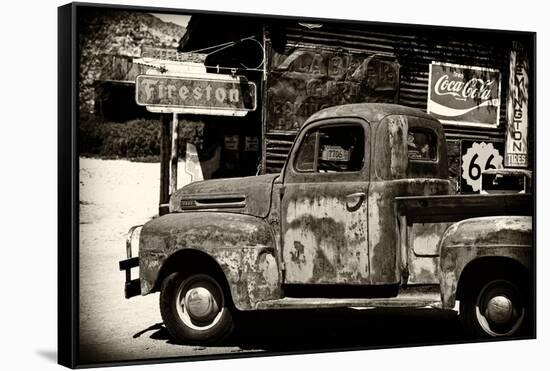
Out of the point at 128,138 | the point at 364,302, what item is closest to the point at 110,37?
the point at 128,138

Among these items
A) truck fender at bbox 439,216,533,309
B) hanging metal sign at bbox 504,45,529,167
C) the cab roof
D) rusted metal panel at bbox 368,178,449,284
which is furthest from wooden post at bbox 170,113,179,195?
hanging metal sign at bbox 504,45,529,167

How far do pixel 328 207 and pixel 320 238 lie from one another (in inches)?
11.0

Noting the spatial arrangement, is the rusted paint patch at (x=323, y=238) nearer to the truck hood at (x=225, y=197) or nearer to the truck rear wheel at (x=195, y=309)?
the truck hood at (x=225, y=197)

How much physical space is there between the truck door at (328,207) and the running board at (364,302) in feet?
0.57

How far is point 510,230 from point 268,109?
2.46 metres

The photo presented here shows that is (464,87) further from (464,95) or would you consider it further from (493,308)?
(493,308)

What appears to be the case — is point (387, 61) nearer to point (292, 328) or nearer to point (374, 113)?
point (374, 113)

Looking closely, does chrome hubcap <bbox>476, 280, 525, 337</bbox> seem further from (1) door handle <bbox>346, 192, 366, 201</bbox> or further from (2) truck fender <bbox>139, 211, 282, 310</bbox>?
(2) truck fender <bbox>139, 211, 282, 310</bbox>

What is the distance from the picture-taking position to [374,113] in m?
10.6

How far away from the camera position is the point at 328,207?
10445mm

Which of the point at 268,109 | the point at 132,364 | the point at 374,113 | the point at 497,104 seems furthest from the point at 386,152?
the point at 132,364

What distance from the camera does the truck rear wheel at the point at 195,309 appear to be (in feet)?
34.1

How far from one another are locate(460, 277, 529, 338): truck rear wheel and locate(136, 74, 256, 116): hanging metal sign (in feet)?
8.60

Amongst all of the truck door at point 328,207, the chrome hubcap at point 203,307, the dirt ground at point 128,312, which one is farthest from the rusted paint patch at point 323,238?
the chrome hubcap at point 203,307
